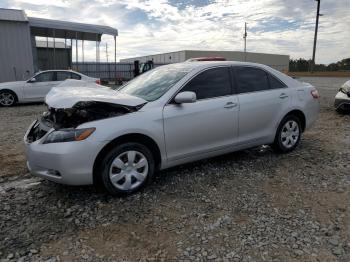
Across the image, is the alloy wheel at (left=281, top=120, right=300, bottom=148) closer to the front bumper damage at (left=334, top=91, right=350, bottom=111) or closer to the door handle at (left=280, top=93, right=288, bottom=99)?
the door handle at (left=280, top=93, right=288, bottom=99)

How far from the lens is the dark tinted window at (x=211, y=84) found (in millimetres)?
4180

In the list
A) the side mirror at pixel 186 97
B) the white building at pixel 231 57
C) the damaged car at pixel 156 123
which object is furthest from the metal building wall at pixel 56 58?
the white building at pixel 231 57

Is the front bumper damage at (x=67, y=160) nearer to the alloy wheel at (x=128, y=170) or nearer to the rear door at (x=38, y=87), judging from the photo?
the alloy wheel at (x=128, y=170)

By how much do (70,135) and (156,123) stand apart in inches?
38.4

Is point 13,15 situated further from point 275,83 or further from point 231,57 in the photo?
point 231,57

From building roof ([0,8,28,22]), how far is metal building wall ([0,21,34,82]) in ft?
0.59

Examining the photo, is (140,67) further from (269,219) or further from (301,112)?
(269,219)

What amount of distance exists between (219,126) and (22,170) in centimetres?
290

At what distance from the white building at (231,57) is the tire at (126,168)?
5040 cm

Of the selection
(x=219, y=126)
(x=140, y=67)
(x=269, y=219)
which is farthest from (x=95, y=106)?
(x=140, y=67)

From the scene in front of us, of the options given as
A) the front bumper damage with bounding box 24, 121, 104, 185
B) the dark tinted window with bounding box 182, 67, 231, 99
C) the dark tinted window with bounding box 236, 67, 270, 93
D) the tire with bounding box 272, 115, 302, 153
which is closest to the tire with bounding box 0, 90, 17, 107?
the front bumper damage with bounding box 24, 121, 104, 185

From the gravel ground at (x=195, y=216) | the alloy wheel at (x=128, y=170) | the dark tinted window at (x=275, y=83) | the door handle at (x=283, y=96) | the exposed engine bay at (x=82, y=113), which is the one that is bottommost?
the gravel ground at (x=195, y=216)

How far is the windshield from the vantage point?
13.3 feet

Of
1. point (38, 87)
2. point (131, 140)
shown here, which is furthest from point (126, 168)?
point (38, 87)
